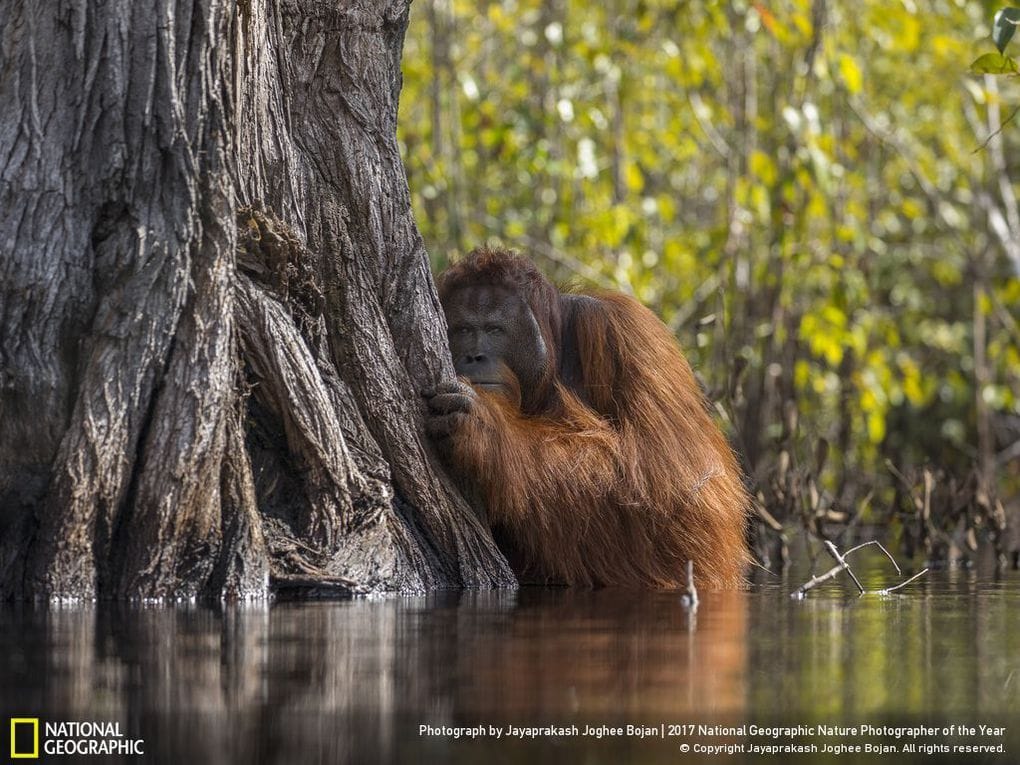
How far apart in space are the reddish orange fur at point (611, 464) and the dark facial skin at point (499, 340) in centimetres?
7

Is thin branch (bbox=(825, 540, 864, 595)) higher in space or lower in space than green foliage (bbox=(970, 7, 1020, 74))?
lower

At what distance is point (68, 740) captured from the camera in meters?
2.39

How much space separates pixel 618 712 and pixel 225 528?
84.2 inches

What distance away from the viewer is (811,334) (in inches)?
404

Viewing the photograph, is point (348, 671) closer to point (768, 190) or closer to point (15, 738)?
point (15, 738)

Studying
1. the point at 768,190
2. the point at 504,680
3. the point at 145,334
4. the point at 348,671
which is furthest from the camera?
the point at 768,190

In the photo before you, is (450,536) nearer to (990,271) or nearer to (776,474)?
(776,474)

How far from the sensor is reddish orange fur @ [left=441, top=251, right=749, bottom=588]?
527cm

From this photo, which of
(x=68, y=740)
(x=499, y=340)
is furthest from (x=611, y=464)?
(x=68, y=740)

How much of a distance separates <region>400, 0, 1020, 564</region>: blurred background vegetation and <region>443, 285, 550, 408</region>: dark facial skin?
245 cm

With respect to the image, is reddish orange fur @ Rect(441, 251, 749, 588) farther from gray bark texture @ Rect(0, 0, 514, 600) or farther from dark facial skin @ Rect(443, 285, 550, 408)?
gray bark texture @ Rect(0, 0, 514, 600)

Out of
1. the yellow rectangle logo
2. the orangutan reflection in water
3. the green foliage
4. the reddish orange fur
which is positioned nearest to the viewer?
the yellow rectangle logo

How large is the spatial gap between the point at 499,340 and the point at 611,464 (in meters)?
0.70

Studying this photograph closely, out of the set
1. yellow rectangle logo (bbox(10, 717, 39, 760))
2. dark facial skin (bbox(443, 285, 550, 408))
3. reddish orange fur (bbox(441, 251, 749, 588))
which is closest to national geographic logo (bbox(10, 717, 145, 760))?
yellow rectangle logo (bbox(10, 717, 39, 760))
